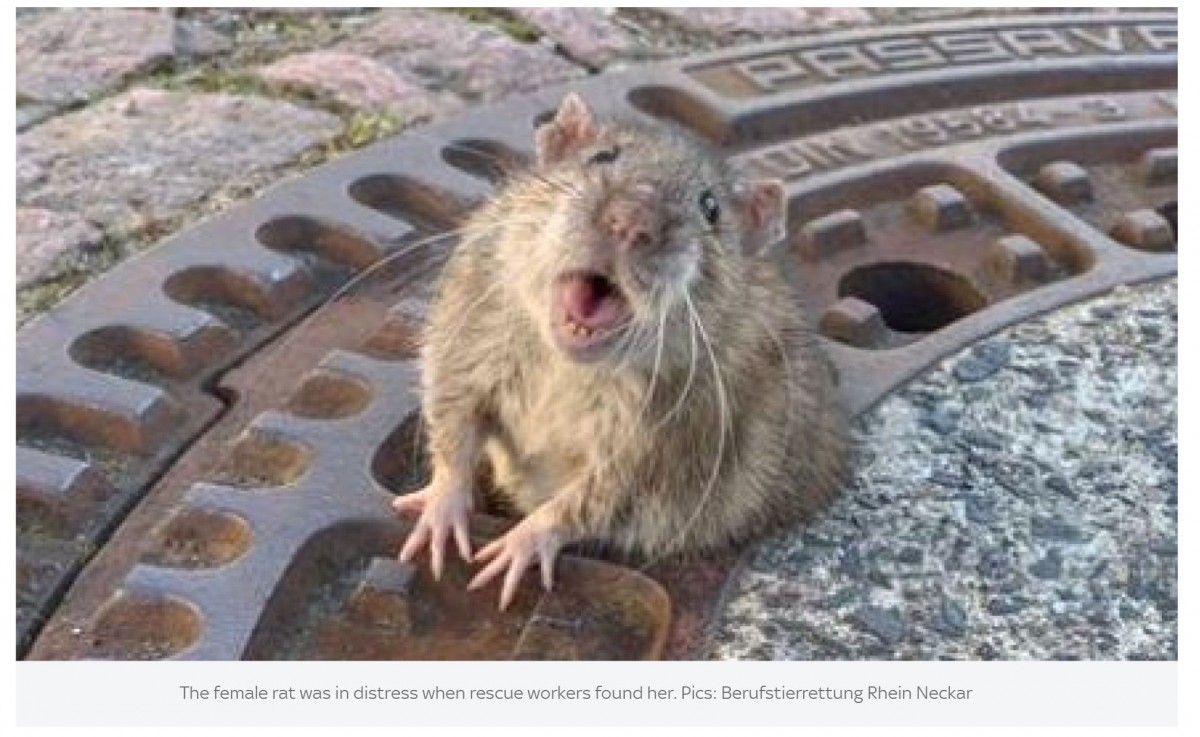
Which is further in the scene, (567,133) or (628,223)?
(567,133)

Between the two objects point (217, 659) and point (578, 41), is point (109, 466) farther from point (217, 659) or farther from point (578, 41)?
point (578, 41)

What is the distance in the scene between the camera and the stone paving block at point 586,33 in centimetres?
328

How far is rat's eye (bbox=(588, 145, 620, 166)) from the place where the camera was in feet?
7.71

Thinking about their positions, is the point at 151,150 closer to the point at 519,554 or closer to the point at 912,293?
the point at 519,554

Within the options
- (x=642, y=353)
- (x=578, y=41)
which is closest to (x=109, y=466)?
(x=642, y=353)

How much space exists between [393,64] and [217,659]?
1.34 m

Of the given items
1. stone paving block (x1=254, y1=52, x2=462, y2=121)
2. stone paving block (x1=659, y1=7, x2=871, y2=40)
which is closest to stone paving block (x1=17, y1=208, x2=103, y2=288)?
stone paving block (x1=254, y1=52, x2=462, y2=121)

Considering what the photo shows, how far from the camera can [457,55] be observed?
3209 mm

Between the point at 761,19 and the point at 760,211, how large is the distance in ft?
3.26

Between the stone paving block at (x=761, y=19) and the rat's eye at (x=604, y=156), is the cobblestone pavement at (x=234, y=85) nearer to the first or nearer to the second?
the stone paving block at (x=761, y=19)

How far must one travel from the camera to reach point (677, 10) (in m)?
3.42

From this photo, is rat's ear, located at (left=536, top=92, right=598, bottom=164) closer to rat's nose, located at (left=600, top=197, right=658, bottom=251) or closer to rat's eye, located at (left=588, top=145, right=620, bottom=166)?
rat's eye, located at (left=588, top=145, right=620, bottom=166)

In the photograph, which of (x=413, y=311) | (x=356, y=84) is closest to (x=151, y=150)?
(x=356, y=84)

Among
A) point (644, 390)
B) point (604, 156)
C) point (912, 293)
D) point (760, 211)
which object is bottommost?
point (912, 293)
